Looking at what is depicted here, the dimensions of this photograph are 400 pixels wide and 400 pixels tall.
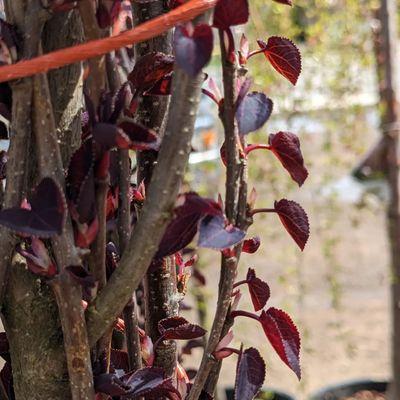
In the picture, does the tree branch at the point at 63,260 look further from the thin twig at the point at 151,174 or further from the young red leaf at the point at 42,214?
the thin twig at the point at 151,174

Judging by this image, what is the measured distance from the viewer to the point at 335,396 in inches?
120

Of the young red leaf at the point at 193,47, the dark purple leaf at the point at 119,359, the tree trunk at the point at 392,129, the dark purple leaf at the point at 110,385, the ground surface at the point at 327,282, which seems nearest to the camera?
the young red leaf at the point at 193,47

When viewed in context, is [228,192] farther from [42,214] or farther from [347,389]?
[347,389]

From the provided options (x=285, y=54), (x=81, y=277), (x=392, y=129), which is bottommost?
(x=81, y=277)

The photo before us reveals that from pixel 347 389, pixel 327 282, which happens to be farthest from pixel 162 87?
pixel 327 282

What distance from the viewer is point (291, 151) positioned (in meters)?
0.73

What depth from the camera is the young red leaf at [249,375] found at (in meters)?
0.72

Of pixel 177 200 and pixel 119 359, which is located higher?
pixel 177 200

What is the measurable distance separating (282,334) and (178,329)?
0.38 feet

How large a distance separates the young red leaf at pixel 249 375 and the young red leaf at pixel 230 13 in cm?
32

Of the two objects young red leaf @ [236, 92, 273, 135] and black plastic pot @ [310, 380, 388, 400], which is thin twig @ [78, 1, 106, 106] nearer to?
young red leaf @ [236, 92, 273, 135]

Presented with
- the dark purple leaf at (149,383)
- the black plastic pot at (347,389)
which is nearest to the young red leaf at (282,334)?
the dark purple leaf at (149,383)

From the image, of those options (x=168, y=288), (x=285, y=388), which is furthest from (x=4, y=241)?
(x=285, y=388)

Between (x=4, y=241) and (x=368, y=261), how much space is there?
14.7 ft
